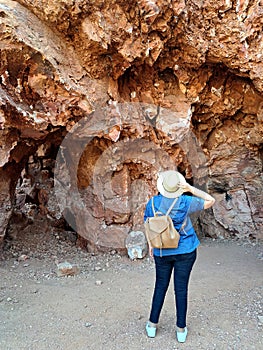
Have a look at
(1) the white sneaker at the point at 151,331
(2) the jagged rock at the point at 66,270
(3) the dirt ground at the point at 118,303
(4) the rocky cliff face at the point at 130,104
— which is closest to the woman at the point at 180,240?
(1) the white sneaker at the point at 151,331

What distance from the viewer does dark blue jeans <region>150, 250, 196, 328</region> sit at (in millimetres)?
2375

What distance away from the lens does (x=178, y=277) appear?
7.82 feet

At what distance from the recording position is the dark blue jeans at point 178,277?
2.38 m

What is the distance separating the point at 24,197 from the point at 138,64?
3998mm

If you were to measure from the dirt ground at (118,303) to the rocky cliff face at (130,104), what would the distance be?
748mm

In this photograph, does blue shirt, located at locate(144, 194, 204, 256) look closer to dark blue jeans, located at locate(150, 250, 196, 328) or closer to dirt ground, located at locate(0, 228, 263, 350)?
dark blue jeans, located at locate(150, 250, 196, 328)

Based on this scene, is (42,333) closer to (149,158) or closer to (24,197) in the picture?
(149,158)

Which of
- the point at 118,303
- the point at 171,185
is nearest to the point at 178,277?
the point at 171,185

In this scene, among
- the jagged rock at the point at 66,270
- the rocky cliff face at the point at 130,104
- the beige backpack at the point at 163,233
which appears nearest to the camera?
the beige backpack at the point at 163,233

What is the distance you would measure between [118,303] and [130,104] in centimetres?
255

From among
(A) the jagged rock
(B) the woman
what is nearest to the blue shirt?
(B) the woman

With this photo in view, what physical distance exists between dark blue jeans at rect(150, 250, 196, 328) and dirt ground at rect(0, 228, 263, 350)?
29cm

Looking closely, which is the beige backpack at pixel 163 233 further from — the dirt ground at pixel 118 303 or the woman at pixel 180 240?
the dirt ground at pixel 118 303

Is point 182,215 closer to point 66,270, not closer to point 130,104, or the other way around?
point 66,270
